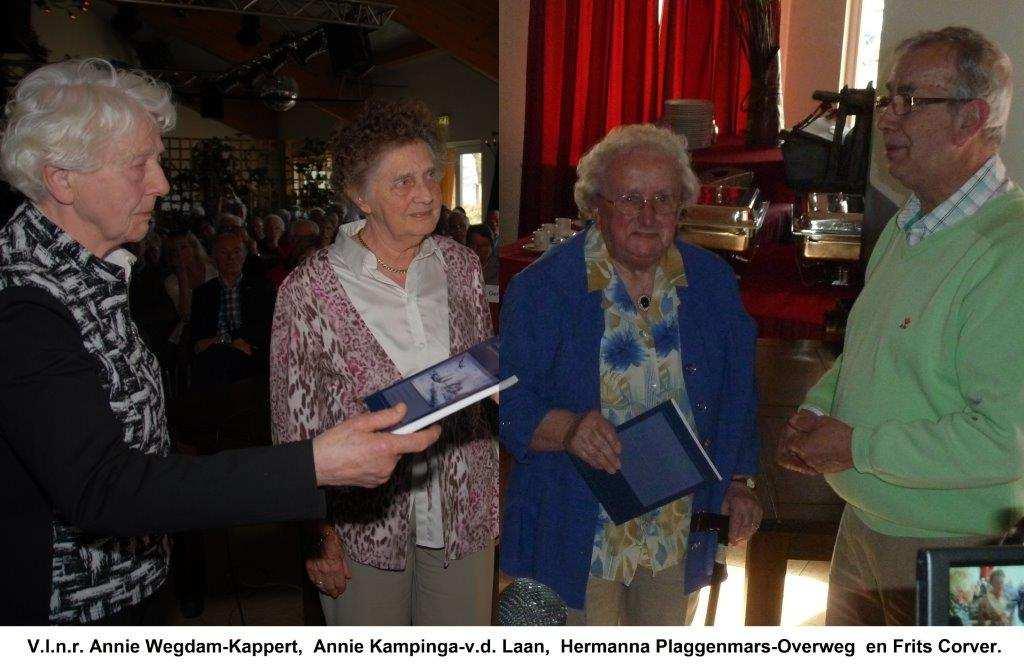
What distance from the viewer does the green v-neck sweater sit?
1328 mm

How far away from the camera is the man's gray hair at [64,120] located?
51.7 inches

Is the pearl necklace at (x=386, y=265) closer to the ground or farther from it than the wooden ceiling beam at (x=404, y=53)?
closer to the ground

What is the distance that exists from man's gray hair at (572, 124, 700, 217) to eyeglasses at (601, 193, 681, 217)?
0.03 m

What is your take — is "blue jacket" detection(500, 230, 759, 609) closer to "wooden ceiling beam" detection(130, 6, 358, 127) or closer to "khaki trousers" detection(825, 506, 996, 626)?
"khaki trousers" detection(825, 506, 996, 626)

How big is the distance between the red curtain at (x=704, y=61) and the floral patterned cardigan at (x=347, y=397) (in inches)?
199

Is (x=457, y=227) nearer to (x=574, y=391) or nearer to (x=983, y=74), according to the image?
(x=574, y=391)

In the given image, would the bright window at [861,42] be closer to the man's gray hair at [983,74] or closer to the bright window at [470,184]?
the man's gray hair at [983,74]

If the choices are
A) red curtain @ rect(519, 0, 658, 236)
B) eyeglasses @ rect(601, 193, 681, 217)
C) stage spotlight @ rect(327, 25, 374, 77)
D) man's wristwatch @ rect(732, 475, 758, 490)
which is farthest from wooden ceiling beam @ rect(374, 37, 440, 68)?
man's wristwatch @ rect(732, 475, 758, 490)

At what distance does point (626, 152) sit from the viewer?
5.97ft

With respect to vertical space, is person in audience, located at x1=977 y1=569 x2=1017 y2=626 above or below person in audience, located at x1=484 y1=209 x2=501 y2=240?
above

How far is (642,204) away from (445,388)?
691mm

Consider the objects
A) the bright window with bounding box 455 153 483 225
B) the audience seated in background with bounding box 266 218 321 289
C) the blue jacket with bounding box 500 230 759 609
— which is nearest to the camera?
the blue jacket with bounding box 500 230 759 609

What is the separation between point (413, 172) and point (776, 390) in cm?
124

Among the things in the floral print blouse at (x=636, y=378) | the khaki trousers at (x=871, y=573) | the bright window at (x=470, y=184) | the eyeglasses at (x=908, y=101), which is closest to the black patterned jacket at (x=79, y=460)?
the floral print blouse at (x=636, y=378)
